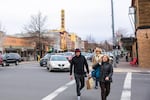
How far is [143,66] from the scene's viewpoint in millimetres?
34281

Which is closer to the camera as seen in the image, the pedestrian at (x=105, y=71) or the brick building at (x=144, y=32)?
the pedestrian at (x=105, y=71)

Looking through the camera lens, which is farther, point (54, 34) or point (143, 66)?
point (54, 34)

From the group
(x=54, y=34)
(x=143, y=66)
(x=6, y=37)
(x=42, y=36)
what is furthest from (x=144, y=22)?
(x=54, y=34)

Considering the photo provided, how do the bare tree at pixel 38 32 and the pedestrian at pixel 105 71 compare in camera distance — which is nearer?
the pedestrian at pixel 105 71

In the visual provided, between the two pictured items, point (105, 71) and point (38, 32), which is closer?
point (105, 71)

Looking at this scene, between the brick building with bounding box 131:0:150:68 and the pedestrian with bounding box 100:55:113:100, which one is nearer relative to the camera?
the pedestrian with bounding box 100:55:113:100

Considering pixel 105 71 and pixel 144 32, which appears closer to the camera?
pixel 105 71

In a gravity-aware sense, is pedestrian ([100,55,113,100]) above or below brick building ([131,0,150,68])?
below

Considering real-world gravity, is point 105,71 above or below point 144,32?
below

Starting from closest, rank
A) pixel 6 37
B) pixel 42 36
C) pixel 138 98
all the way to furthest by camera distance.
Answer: pixel 138 98, pixel 6 37, pixel 42 36

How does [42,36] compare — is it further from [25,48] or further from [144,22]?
[144,22]

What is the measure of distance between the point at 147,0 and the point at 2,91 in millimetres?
22669

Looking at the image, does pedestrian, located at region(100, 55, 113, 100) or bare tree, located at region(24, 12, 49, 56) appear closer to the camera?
pedestrian, located at region(100, 55, 113, 100)

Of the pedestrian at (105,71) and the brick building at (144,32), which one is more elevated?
the brick building at (144,32)
